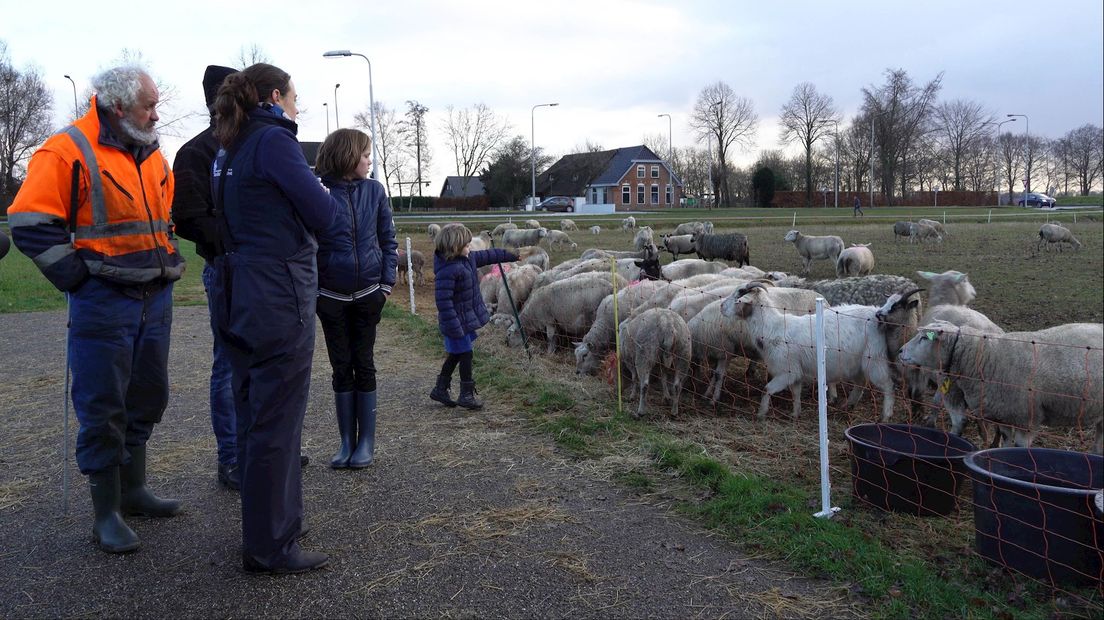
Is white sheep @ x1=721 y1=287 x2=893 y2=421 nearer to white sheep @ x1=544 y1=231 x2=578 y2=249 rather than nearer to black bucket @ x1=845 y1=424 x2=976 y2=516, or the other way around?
black bucket @ x1=845 y1=424 x2=976 y2=516

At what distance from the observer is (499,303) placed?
40.9ft

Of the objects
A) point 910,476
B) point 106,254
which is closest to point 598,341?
point 910,476

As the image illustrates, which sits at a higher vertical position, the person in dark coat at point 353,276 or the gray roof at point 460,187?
the gray roof at point 460,187

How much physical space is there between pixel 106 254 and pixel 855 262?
17.4 metres

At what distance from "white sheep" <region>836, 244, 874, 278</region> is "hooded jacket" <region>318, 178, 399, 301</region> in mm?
15478

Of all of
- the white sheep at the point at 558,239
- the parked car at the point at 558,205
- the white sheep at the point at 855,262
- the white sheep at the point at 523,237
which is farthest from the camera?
the parked car at the point at 558,205

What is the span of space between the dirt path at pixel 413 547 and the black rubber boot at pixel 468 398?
0.76 metres

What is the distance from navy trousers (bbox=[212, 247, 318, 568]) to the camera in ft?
11.0

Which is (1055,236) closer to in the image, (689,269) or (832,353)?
(689,269)

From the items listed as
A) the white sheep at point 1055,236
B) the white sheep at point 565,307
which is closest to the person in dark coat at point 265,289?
the white sheep at point 565,307

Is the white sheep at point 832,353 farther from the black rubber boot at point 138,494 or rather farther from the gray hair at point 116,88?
the gray hair at point 116,88

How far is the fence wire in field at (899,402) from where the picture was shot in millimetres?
3691

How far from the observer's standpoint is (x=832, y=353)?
7113 mm

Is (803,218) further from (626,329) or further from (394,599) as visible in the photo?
(394,599)
